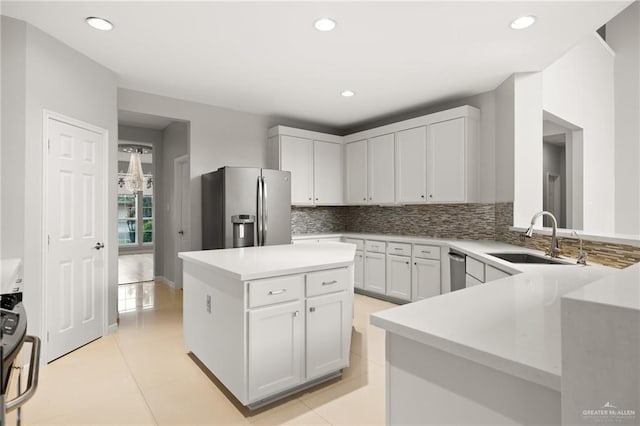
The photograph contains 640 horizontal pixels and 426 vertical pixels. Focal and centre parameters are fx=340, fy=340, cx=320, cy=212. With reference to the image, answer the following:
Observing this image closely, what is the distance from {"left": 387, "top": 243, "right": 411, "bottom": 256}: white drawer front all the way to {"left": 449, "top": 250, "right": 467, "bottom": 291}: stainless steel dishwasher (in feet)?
2.17

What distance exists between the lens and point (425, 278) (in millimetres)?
4121

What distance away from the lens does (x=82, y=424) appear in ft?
6.40

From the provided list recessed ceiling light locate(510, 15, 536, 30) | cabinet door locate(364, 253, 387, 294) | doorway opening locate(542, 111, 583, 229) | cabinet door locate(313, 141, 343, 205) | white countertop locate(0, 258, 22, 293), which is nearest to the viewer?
white countertop locate(0, 258, 22, 293)

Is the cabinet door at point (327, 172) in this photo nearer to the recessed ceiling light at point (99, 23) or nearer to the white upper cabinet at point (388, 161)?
the white upper cabinet at point (388, 161)

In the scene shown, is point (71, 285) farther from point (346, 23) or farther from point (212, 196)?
point (346, 23)

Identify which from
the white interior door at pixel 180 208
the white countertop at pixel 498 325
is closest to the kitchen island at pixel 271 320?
the white countertop at pixel 498 325

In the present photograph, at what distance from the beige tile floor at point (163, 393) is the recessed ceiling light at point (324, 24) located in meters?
2.63

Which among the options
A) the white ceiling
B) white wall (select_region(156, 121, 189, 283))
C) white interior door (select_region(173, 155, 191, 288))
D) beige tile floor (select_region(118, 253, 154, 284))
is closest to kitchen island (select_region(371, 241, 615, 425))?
the white ceiling

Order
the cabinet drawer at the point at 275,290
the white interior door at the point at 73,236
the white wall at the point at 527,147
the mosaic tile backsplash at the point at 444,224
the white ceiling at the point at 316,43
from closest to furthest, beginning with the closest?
the cabinet drawer at the point at 275,290, the mosaic tile backsplash at the point at 444,224, the white ceiling at the point at 316,43, the white interior door at the point at 73,236, the white wall at the point at 527,147

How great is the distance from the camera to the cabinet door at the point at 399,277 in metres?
4.31

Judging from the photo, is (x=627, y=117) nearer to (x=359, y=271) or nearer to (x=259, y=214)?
(x=359, y=271)

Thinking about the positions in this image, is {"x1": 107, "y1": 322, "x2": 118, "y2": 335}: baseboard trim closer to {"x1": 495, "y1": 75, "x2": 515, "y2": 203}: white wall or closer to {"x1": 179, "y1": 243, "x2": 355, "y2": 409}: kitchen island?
{"x1": 179, "y1": 243, "x2": 355, "y2": 409}: kitchen island

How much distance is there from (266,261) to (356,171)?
3.34 m

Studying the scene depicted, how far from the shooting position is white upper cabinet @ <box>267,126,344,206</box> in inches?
198
